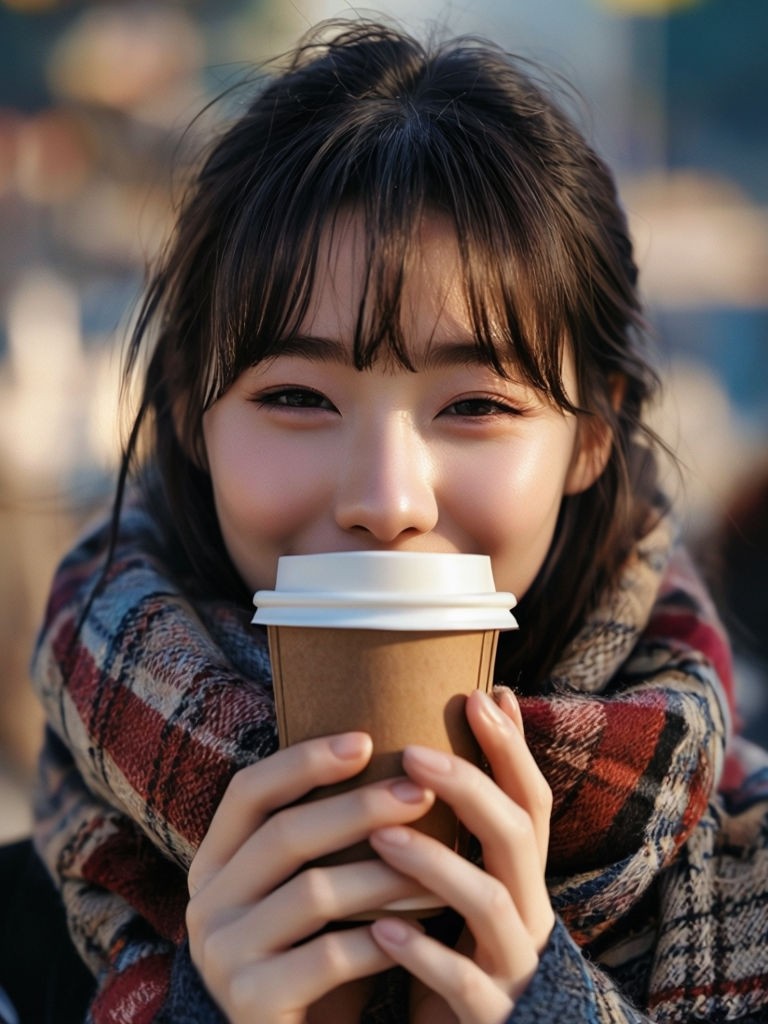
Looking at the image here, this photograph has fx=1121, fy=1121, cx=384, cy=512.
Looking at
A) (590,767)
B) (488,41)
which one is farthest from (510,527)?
(488,41)

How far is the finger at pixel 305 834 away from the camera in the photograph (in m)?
1.00

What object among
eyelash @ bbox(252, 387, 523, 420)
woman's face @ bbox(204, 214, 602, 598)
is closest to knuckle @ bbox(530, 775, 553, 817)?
woman's face @ bbox(204, 214, 602, 598)

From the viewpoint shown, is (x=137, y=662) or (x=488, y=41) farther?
(x=488, y=41)

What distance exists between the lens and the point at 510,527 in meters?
1.35

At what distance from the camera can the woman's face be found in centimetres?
123

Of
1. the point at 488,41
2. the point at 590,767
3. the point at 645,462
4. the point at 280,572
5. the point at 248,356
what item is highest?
the point at 488,41

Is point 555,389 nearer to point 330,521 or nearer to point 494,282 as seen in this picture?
point 494,282

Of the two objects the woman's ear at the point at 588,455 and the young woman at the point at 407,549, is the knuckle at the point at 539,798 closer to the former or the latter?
the young woman at the point at 407,549

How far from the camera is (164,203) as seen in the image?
13.2 feet

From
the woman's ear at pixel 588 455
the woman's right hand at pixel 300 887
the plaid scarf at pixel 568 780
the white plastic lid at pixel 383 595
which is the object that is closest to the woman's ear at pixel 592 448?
the woman's ear at pixel 588 455

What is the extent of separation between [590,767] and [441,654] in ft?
1.39

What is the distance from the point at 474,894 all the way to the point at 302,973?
0.17 m

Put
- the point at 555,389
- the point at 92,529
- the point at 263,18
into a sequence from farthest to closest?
the point at 263,18 → the point at 92,529 → the point at 555,389

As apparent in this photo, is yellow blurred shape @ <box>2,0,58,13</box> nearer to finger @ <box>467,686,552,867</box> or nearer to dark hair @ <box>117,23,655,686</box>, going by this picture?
dark hair @ <box>117,23,655,686</box>
